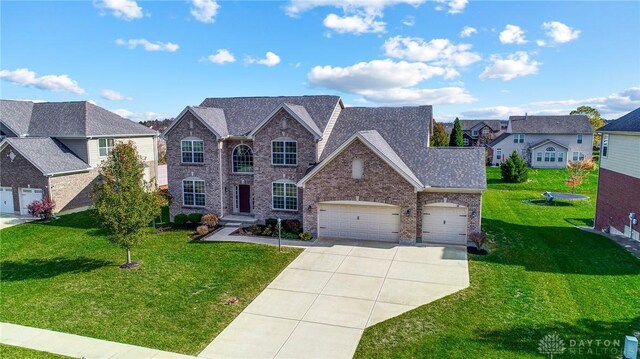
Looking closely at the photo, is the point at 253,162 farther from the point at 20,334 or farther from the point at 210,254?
the point at 20,334

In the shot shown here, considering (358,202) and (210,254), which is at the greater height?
(358,202)

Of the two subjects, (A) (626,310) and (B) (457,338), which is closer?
(B) (457,338)

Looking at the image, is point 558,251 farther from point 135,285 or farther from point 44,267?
point 44,267

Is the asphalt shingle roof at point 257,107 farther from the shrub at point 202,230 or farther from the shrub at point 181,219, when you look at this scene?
the shrub at point 202,230

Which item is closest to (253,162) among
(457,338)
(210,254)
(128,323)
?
(210,254)

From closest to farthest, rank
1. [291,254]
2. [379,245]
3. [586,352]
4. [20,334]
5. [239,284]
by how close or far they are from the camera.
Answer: [586,352] → [20,334] → [239,284] → [291,254] → [379,245]
